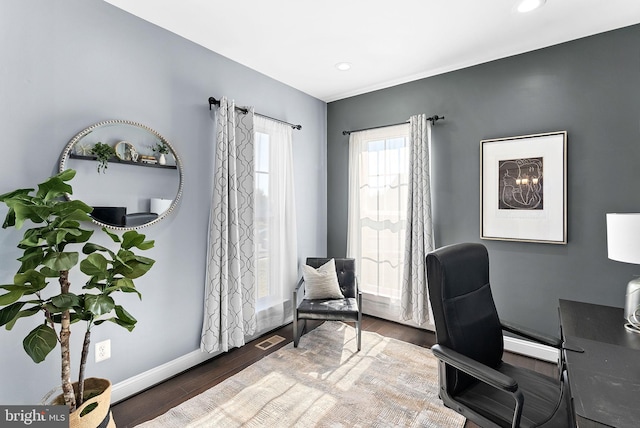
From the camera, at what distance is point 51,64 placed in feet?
6.03

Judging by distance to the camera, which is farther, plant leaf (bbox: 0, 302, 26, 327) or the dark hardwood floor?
the dark hardwood floor

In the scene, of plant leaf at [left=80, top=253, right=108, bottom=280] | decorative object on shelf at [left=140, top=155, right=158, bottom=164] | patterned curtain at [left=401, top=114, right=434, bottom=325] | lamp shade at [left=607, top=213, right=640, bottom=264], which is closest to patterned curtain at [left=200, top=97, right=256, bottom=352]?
decorative object on shelf at [left=140, top=155, right=158, bottom=164]

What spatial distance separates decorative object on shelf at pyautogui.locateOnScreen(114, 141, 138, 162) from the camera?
208cm

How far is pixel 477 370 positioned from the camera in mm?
1277

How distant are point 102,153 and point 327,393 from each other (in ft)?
7.30

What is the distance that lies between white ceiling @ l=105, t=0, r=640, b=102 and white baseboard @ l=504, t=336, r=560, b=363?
100 inches

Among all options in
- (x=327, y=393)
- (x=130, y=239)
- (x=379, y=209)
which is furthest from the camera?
(x=379, y=209)

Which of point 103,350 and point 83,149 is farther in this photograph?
point 103,350

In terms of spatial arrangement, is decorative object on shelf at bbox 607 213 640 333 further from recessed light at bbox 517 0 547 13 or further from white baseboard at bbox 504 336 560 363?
recessed light at bbox 517 0 547 13

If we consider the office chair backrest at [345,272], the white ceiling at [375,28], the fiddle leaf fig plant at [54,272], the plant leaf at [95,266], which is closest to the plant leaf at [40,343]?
the fiddle leaf fig plant at [54,272]

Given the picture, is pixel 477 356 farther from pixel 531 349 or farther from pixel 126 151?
pixel 126 151

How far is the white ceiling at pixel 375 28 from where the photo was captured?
2088mm

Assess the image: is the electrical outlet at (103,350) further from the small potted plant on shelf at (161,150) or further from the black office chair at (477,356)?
the black office chair at (477,356)

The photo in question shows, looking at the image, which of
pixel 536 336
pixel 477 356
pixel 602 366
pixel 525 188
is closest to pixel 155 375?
pixel 477 356
